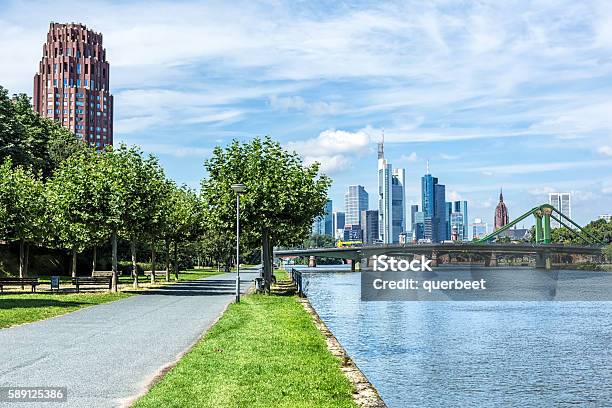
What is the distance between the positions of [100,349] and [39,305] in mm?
14683

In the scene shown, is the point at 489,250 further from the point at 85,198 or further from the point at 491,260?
the point at 85,198

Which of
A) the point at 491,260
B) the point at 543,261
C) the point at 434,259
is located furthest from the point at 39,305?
the point at 491,260

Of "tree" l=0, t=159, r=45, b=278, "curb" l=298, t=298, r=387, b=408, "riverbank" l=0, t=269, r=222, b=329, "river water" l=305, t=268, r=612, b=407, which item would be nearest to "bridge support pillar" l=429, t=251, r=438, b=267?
"river water" l=305, t=268, r=612, b=407

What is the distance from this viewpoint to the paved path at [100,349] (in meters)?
12.8

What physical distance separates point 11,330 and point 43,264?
47.8 meters

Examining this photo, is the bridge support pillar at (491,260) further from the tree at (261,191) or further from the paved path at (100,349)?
the paved path at (100,349)

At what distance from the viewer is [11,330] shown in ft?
71.2

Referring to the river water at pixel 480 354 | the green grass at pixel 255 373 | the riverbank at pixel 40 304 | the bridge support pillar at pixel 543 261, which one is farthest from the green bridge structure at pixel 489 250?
the green grass at pixel 255 373

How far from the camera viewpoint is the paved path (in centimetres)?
1279

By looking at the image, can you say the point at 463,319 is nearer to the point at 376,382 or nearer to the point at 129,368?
the point at 376,382

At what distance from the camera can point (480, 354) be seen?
2542 cm

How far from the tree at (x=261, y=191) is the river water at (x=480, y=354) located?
6.11m

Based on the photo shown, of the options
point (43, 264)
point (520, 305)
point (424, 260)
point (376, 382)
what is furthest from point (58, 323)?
point (424, 260)

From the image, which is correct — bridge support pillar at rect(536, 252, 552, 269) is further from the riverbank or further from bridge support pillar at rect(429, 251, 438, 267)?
the riverbank
